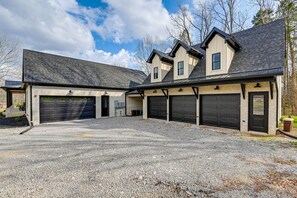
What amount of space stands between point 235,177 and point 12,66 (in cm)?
3726

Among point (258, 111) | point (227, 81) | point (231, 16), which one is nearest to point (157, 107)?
point (227, 81)

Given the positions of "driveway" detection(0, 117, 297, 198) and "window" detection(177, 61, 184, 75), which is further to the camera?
"window" detection(177, 61, 184, 75)

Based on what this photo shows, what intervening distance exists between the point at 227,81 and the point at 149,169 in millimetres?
6418

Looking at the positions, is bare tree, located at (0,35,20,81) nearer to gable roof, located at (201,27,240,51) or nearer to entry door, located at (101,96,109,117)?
entry door, located at (101,96,109,117)

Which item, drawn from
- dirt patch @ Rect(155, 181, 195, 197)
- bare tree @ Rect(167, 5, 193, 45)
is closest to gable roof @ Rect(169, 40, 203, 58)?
dirt patch @ Rect(155, 181, 195, 197)

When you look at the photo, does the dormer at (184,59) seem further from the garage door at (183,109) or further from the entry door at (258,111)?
the entry door at (258,111)

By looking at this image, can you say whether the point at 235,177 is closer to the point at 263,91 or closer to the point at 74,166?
the point at 74,166

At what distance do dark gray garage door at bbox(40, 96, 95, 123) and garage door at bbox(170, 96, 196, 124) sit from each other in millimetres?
7547

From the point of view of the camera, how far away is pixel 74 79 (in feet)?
43.4

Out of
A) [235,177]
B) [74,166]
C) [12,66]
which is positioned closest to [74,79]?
[74,166]

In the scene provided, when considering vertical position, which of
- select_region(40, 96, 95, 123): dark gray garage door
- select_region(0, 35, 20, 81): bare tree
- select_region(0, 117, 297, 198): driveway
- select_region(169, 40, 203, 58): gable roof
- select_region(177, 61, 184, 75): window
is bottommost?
select_region(0, 117, 297, 198): driveway

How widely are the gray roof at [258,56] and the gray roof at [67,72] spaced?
8.94 meters

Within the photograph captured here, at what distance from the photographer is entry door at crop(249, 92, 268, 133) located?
716cm

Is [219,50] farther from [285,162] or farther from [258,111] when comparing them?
[285,162]
